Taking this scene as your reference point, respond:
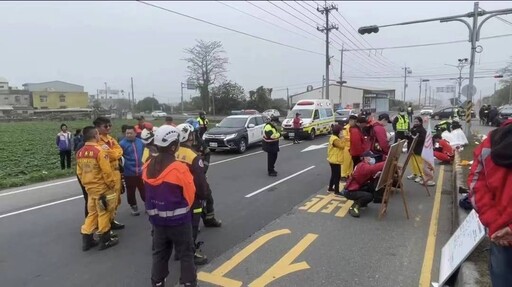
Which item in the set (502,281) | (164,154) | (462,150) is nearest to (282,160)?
(462,150)

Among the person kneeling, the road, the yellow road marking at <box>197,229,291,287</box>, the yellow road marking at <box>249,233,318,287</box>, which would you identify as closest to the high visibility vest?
the road

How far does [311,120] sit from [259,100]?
36567mm

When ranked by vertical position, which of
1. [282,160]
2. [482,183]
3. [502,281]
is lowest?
[282,160]

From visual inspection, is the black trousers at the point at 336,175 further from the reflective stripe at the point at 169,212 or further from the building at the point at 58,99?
the building at the point at 58,99

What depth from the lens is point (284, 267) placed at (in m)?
4.68

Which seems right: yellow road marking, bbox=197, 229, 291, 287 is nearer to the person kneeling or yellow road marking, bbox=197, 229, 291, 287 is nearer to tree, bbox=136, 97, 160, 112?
the person kneeling

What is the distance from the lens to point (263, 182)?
10.0m

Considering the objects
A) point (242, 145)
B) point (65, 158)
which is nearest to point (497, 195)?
point (65, 158)

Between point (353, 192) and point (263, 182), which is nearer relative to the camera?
point (353, 192)

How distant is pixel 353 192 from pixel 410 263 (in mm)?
2115

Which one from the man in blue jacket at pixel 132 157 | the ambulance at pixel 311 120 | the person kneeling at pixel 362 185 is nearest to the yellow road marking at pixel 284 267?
the person kneeling at pixel 362 185

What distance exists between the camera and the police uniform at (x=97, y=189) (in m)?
5.28

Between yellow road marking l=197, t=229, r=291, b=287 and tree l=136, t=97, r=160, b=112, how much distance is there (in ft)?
296

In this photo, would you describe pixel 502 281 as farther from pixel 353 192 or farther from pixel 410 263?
pixel 353 192
